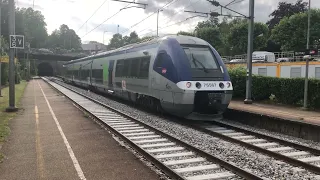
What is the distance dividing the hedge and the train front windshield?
19.1ft

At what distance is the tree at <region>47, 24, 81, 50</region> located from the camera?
150 metres

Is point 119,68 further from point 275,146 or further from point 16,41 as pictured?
point 275,146

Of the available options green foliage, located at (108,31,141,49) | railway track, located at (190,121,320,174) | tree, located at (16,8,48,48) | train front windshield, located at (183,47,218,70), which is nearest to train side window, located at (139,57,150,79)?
train front windshield, located at (183,47,218,70)

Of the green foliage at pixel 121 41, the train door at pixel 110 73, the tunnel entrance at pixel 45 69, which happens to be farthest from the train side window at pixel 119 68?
the tunnel entrance at pixel 45 69

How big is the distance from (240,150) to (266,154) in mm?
670

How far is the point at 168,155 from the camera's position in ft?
25.8

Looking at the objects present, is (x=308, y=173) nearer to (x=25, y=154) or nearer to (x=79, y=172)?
(x=79, y=172)

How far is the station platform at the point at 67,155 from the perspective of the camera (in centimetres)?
649

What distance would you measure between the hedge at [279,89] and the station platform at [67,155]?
10.2 meters

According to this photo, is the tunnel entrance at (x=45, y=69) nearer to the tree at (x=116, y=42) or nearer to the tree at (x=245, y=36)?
the tree at (x=116, y=42)

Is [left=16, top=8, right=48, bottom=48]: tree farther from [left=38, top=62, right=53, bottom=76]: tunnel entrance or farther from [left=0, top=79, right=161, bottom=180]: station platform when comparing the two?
[left=0, top=79, right=161, bottom=180]: station platform

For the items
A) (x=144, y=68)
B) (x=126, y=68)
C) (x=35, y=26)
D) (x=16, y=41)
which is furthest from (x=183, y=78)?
(x=35, y=26)

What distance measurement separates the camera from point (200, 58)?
41.7 feet

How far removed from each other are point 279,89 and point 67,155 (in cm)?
1355
